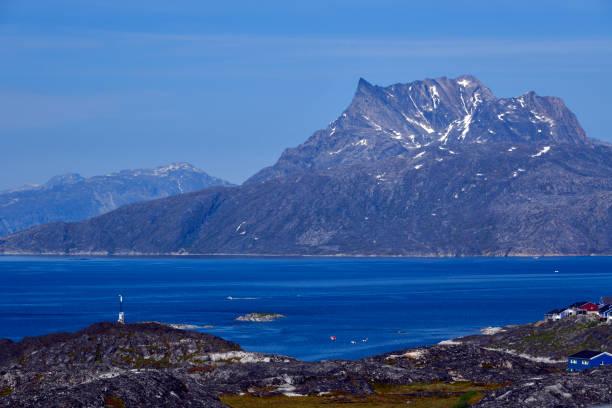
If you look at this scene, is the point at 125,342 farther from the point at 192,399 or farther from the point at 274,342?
the point at 192,399

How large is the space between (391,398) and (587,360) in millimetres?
30041

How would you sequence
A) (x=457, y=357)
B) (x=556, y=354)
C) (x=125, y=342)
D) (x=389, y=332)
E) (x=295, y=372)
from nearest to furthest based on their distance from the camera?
(x=295, y=372), (x=457, y=357), (x=125, y=342), (x=556, y=354), (x=389, y=332)

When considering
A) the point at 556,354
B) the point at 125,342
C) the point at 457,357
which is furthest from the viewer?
the point at 556,354

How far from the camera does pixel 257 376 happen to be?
98.2 metres

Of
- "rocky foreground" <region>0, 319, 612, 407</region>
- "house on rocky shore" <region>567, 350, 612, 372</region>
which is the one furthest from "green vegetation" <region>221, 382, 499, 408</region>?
"house on rocky shore" <region>567, 350, 612, 372</region>

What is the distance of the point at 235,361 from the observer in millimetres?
113312

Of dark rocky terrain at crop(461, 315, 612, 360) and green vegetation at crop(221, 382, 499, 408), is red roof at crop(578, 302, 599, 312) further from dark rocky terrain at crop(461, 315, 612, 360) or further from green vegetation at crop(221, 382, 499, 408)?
green vegetation at crop(221, 382, 499, 408)

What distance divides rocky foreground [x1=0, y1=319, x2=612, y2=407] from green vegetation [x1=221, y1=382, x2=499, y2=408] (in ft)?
0.30

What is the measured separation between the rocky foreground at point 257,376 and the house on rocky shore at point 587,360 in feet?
7.94

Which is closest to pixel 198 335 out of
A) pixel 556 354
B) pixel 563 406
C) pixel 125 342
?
pixel 125 342

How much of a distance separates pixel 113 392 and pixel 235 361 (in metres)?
49.9

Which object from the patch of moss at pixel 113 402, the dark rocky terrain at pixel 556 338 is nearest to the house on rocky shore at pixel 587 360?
the dark rocky terrain at pixel 556 338

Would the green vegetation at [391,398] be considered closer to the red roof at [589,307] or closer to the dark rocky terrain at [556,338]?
the dark rocky terrain at [556,338]

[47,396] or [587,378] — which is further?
[587,378]
